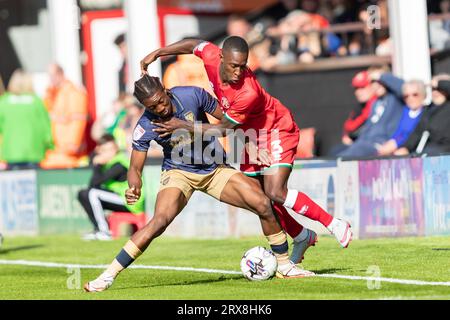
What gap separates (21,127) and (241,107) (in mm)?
11169

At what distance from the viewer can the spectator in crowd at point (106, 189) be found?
1841 centimetres

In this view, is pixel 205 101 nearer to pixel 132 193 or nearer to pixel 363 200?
pixel 132 193

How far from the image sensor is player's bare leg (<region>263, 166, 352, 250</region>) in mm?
11883

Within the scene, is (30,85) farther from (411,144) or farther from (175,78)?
(411,144)

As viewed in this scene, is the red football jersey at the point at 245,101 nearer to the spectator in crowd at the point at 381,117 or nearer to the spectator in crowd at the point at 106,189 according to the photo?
the spectator in crowd at the point at 381,117

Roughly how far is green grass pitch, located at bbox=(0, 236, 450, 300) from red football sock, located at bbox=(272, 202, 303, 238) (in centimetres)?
49

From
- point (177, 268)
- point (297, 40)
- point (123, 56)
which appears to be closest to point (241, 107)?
point (177, 268)

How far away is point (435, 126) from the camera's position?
16.3 meters

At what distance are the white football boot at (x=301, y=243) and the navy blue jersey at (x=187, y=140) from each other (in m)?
1.13

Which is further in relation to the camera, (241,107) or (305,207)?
(305,207)

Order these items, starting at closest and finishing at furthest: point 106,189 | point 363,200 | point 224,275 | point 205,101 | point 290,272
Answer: point 205,101
point 290,272
point 224,275
point 363,200
point 106,189

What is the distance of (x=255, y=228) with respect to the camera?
56.2 ft

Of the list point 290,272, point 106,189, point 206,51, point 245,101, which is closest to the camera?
point 245,101

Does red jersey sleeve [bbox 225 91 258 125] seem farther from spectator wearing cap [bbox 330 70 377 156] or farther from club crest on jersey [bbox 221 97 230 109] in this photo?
spectator wearing cap [bbox 330 70 377 156]
